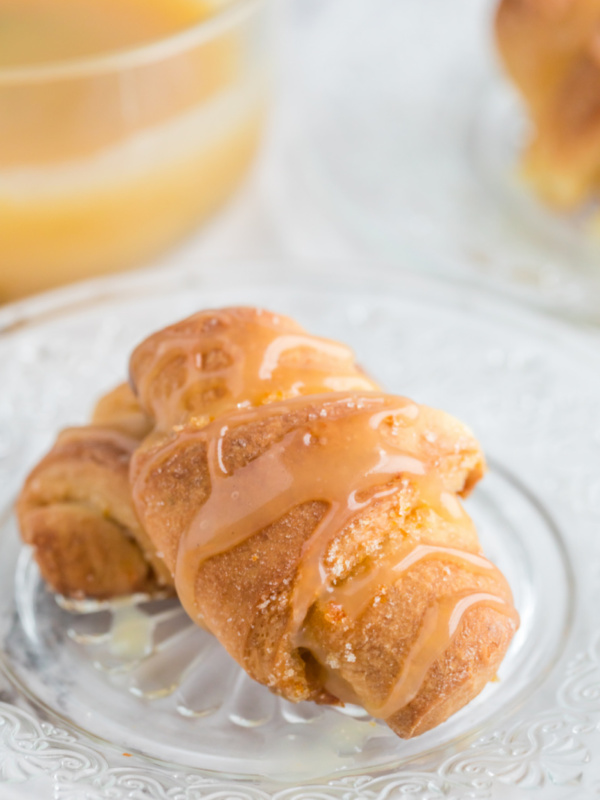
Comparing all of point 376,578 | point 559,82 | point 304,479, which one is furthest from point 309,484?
point 559,82

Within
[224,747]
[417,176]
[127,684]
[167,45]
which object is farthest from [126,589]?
[417,176]

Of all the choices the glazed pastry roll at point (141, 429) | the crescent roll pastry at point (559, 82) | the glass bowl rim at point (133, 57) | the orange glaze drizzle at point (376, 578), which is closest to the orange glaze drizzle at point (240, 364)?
the glazed pastry roll at point (141, 429)

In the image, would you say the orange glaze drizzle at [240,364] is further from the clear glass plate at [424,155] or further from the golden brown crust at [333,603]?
the clear glass plate at [424,155]

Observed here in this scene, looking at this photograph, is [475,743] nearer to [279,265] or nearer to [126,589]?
[126,589]

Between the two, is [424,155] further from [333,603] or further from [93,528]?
[333,603]

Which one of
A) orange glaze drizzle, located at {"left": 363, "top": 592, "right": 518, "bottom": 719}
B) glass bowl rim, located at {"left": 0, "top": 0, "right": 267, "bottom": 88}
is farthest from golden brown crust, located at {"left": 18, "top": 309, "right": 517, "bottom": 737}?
glass bowl rim, located at {"left": 0, "top": 0, "right": 267, "bottom": 88}

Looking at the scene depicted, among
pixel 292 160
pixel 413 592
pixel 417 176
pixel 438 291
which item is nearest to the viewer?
pixel 413 592
